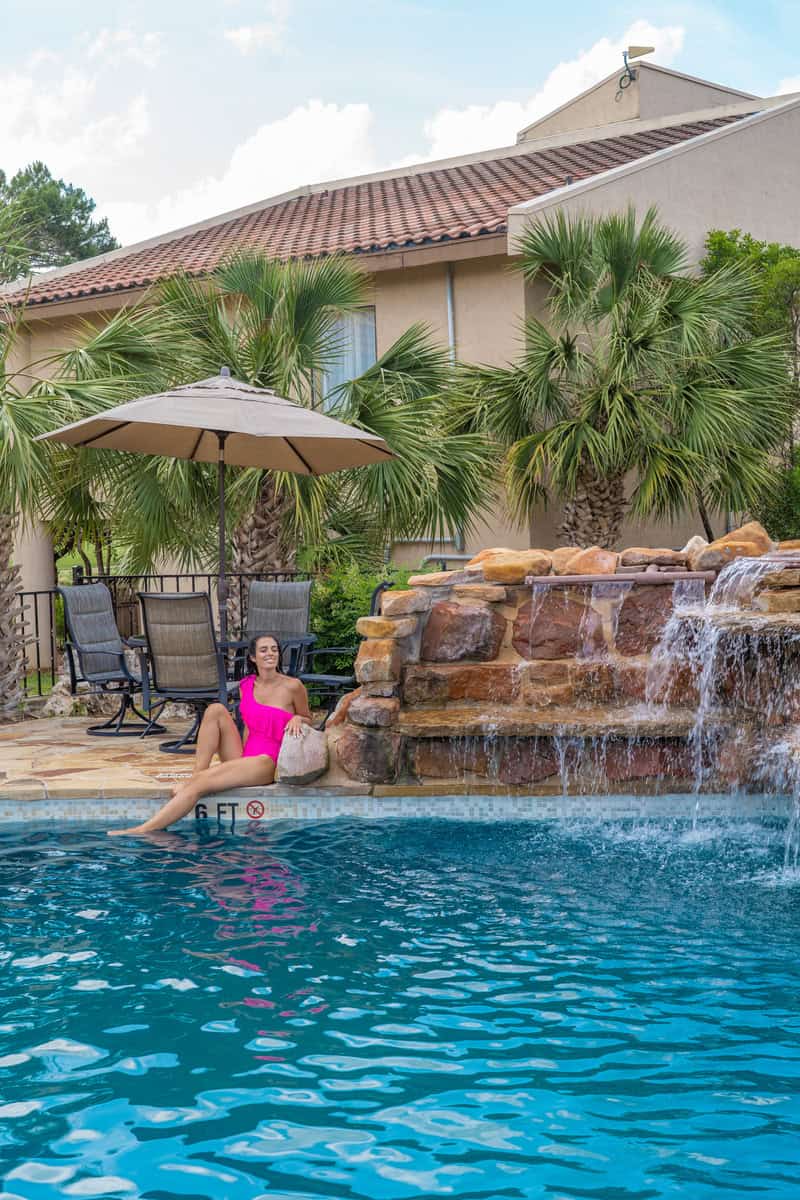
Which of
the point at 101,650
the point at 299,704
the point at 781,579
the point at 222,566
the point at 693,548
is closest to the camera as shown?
the point at 781,579

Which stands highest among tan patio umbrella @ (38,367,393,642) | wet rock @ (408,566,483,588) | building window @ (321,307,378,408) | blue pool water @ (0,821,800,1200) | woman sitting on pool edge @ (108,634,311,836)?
building window @ (321,307,378,408)

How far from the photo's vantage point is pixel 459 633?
27.6 feet

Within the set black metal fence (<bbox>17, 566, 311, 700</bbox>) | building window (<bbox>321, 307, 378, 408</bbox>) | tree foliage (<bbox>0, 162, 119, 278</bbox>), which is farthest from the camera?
tree foliage (<bbox>0, 162, 119, 278</bbox>)

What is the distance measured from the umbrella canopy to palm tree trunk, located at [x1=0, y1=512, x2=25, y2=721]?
2.29 meters

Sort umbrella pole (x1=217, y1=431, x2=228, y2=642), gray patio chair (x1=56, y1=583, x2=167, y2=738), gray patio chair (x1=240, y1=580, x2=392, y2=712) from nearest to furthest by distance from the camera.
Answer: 1. umbrella pole (x1=217, y1=431, x2=228, y2=642)
2. gray patio chair (x1=56, y1=583, x2=167, y2=738)
3. gray patio chair (x1=240, y1=580, x2=392, y2=712)

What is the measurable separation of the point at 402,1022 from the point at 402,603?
13.6 feet

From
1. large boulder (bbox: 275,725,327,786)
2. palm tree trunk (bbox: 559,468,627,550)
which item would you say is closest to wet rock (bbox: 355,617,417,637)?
large boulder (bbox: 275,725,327,786)

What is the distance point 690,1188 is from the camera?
3.24m

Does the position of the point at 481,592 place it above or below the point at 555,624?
above

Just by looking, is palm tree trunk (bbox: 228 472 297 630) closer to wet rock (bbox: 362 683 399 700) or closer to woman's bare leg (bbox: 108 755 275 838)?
wet rock (bbox: 362 683 399 700)

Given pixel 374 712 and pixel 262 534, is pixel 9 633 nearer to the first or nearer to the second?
pixel 262 534

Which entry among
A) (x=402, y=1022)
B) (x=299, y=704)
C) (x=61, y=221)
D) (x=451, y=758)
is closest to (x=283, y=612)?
(x=299, y=704)

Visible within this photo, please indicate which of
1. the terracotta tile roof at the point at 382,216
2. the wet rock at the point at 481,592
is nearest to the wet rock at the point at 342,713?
the wet rock at the point at 481,592

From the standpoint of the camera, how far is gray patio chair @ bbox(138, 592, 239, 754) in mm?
8922
